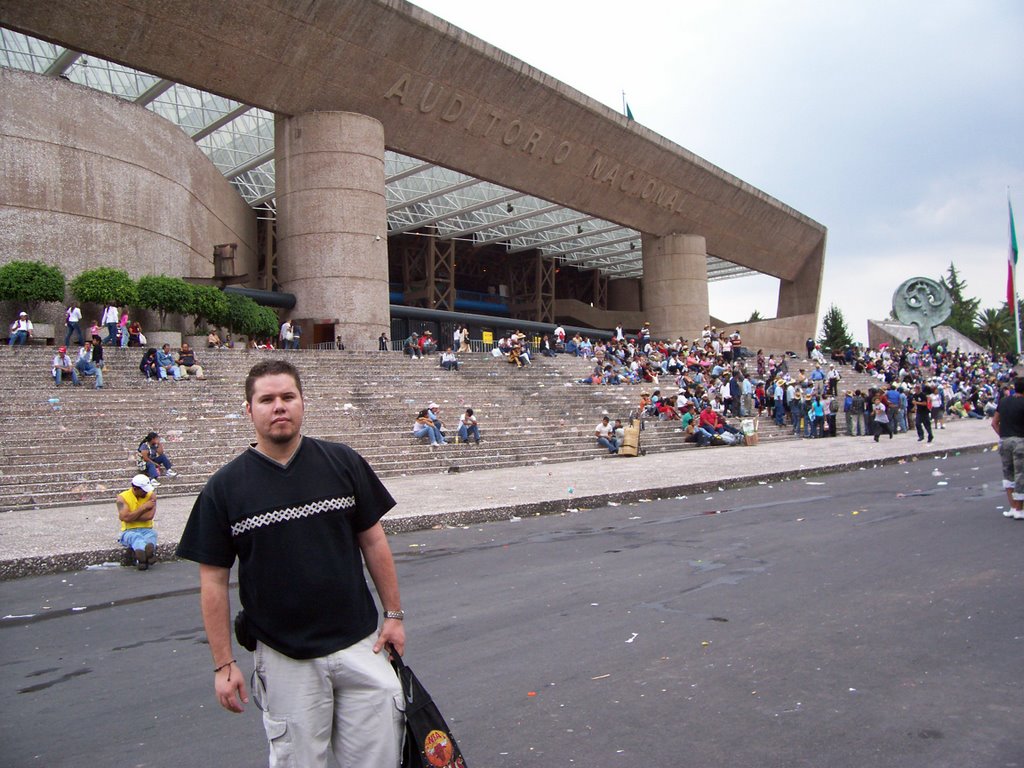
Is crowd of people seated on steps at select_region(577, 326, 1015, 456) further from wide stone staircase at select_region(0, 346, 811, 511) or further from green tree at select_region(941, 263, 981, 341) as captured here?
green tree at select_region(941, 263, 981, 341)

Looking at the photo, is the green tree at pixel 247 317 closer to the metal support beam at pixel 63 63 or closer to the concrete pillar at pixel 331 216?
the concrete pillar at pixel 331 216

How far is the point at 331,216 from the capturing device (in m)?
28.8

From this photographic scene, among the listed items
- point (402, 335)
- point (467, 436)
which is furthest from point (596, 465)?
point (402, 335)

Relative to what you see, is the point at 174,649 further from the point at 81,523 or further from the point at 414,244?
the point at 414,244

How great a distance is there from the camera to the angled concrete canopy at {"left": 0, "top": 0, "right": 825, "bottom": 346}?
2377cm

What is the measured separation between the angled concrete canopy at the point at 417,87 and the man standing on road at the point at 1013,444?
73.3 ft

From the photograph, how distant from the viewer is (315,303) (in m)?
28.9

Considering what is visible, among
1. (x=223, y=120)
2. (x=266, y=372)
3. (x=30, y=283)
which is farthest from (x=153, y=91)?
(x=266, y=372)

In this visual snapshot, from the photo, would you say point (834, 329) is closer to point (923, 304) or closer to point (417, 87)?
point (923, 304)

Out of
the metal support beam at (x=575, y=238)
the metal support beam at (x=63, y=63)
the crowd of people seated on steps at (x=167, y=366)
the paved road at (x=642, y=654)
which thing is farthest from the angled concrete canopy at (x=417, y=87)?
the paved road at (x=642, y=654)

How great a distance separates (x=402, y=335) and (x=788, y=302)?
28255 mm

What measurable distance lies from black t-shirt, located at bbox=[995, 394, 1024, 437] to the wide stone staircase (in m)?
8.47

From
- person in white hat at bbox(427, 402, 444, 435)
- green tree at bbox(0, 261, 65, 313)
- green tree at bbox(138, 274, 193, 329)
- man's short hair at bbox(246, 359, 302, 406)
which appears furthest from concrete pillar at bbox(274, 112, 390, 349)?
man's short hair at bbox(246, 359, 302, 406)

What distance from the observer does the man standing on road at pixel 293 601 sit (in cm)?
257
